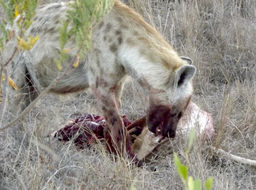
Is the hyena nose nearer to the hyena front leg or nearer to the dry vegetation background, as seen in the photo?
the dry vegetation background

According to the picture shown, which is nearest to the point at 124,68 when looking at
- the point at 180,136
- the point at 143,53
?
the point at 143,53

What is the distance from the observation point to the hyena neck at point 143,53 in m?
3.43

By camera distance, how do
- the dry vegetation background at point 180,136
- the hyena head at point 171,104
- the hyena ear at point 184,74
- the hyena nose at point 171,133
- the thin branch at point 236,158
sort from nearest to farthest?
the dry vegetation background at point 180,136 → the hyena ear at point 184,74 → the hyena head at point 171,104 → the hyena nose at point 171,133 → the thin branch at point 236,158

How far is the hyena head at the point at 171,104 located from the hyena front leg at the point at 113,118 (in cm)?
24

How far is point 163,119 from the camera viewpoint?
136 inches

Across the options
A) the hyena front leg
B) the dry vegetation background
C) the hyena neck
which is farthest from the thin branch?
the hyena neck

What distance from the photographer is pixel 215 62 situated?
558cm

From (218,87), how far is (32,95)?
1.97m

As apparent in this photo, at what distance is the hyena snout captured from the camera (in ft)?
11.3

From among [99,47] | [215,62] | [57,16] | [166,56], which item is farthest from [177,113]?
[215,62]

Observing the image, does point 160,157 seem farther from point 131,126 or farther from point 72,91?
point 72,91

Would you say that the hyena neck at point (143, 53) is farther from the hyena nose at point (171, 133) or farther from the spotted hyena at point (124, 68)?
the hyena nose at point (171, 133)

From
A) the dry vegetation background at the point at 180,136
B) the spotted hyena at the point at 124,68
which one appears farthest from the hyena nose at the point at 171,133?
the dry vegetation background at the point at 180,136

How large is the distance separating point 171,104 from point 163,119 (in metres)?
0.12
